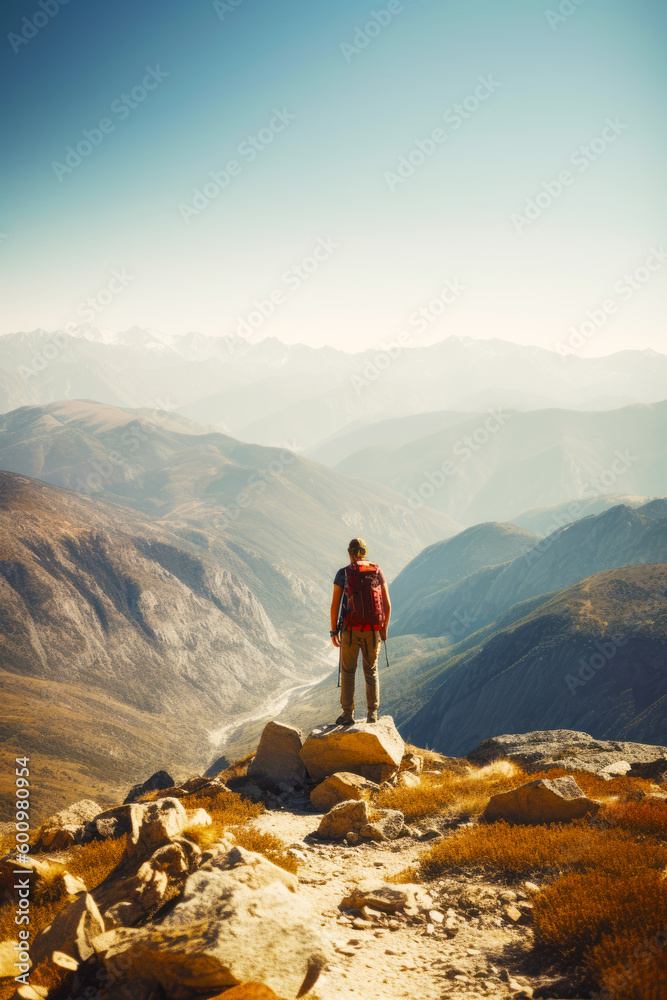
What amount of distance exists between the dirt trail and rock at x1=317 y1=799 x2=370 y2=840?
1158 mm

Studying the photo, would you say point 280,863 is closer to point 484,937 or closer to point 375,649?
point 484,937

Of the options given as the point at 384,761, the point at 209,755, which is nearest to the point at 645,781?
the point at 384,761

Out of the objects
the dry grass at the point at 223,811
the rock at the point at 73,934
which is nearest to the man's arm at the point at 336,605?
the dry grass at the point at 223,811

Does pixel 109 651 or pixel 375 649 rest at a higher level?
pixel 375 649

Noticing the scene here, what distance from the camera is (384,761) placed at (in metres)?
12.1

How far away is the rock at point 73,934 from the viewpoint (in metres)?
5.43

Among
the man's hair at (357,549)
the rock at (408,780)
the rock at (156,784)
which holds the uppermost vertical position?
the man's hair at (357,549)

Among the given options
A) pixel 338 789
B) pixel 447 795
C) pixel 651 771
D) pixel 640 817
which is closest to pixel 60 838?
pixel 338 789

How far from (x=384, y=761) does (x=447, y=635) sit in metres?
129

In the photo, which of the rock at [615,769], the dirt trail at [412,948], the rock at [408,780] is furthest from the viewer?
the rock at [615,769]

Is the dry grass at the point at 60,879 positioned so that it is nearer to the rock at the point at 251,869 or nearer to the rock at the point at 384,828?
the rock at the point at 251,869

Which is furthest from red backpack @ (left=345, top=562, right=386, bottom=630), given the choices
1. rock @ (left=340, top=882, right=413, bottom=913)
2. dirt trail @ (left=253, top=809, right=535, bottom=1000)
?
rock @ (left=340, top=882, right=413, bottom=913)

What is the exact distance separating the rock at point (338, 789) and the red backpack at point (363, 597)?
315 centimetres

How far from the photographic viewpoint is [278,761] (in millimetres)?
12852
